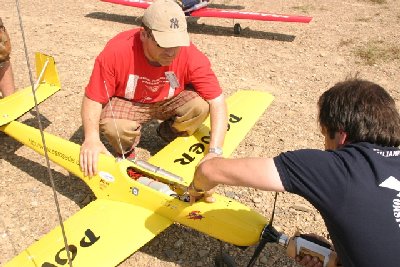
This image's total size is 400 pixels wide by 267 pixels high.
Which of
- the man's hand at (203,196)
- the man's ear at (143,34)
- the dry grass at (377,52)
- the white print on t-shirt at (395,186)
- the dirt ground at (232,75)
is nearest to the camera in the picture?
the white print on t-shirt at (395,186)

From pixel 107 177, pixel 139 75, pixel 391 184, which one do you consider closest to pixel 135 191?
pixel 107 177

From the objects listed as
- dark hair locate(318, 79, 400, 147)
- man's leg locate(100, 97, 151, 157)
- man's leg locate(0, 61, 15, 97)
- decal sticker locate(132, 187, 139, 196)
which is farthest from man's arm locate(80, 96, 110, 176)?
dark hair locate(318, 79, 400, 147)

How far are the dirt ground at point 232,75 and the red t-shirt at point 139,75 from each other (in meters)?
1.51

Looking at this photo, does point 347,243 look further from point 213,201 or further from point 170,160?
point 170,160

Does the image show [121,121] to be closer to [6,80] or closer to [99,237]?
[99,237]

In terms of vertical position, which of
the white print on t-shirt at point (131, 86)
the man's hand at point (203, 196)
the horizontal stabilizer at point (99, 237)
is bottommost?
the horizontal stabilizer at point (99, 237)

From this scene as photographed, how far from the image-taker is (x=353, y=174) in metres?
2.51

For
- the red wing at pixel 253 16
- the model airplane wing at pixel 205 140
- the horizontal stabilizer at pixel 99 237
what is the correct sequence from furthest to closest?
the red wing at pixel 253 16 < the model airplane wing at pixel 205 140 < the horizontal stabilizer at pixel 99 237

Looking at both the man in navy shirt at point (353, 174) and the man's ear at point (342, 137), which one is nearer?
the man in navy shirt at point (353, 174)

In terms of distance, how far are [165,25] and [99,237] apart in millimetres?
2443

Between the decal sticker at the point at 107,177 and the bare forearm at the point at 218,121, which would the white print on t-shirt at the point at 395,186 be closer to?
the bare forearm at the point at 218,121

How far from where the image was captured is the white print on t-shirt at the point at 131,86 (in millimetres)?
5285

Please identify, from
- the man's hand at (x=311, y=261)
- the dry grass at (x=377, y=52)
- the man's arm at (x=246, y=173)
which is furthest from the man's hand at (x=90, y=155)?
the dry grass at (x=377, y=52)

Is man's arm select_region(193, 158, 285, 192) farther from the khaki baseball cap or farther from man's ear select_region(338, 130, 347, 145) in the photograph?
the khaki baseball cap
